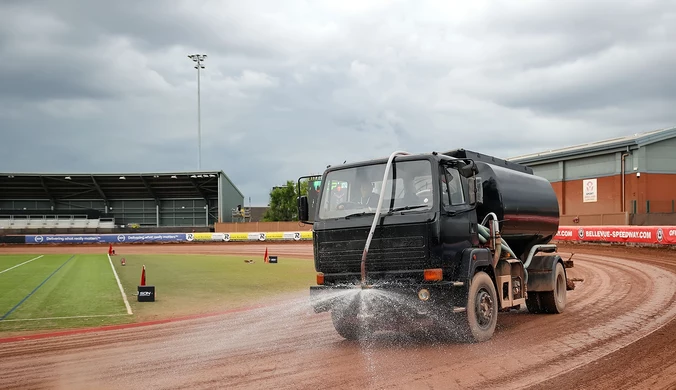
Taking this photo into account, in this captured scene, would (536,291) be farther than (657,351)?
Yes

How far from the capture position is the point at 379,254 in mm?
9062

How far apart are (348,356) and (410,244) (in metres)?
1.85

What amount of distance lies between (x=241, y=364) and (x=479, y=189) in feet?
14.6

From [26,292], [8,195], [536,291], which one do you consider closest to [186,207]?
[8,195]

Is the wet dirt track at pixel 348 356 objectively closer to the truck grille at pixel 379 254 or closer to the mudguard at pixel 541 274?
the mudguard at pixel 541 274

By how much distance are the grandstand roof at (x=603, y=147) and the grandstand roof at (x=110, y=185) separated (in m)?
43.1

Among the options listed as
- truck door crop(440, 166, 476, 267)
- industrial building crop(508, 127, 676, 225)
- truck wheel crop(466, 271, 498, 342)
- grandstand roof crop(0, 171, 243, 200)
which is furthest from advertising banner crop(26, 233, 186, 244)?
truck door crop(440, 166, 476, 267)

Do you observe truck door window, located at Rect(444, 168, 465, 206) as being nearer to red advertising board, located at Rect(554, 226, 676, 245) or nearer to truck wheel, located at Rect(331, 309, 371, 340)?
truck wheel, located at Rect(331, 309, 371, 340)

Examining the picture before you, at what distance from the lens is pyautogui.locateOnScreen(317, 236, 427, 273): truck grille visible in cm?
889

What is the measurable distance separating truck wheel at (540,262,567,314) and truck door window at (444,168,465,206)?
4278mm

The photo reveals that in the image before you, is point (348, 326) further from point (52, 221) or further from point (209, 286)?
point (52, 221)

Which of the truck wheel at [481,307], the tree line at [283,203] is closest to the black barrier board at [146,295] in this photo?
the truck wheel at [481,307]

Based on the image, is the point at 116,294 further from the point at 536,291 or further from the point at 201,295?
the point at 536,291

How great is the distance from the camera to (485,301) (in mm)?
9703
